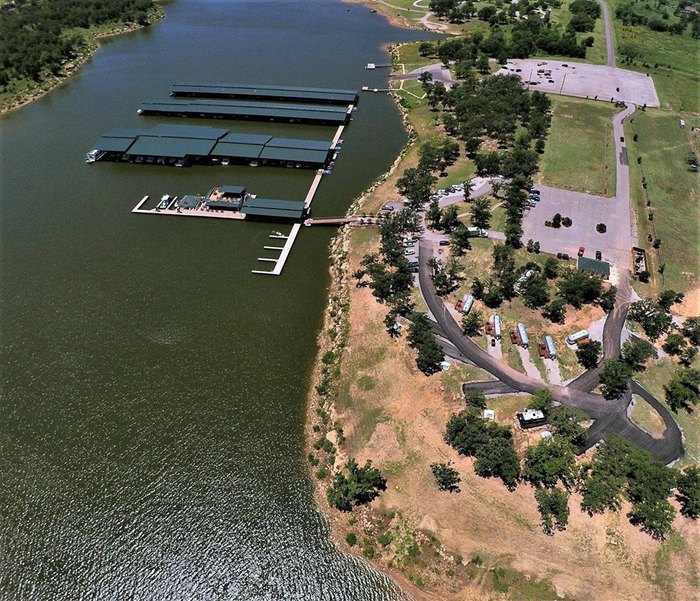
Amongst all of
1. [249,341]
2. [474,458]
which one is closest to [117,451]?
[249,341]

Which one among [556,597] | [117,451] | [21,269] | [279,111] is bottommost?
[556,597]

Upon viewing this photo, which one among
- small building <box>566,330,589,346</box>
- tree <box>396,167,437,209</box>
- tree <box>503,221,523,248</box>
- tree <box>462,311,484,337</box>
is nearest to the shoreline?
tree <box>396,167,437,209</box>

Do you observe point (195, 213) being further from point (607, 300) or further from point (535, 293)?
point (607, 300)

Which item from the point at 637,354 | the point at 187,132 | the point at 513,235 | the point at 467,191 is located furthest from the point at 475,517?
the point at 187,132

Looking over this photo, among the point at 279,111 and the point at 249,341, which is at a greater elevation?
the point at 279,111

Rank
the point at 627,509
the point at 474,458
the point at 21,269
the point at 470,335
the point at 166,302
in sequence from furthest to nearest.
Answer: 1. the point at 21,269
2. the point at 166,302
3. the point at 470,335
4. the point at 474,458
5. the point at 627,509

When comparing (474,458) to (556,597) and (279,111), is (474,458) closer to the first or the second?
(556,597)

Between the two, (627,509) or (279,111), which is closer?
(627,509)
